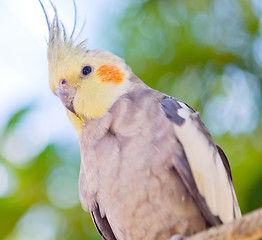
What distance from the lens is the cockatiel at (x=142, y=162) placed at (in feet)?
4.52

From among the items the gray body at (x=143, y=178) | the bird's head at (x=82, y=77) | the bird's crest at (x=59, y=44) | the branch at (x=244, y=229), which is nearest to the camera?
the branch at (x=244, y=229)

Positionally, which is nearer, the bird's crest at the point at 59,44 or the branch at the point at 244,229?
the branch at the point at 244,229

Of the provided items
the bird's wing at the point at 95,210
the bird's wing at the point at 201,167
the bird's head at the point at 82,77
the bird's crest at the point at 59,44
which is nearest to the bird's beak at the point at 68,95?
the bird's head at the point at 82,77

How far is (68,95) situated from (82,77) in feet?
0.30

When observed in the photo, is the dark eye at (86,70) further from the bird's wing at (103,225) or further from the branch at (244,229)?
the branch at (244,229)

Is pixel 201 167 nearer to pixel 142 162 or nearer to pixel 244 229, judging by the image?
pixel 142 162

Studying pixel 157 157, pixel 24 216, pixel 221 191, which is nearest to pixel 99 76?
pixel 157 157

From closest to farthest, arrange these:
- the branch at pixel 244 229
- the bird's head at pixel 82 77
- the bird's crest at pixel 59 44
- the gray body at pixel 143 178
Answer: the branch at pixel 244 229, the gray body at pixel 143 178, the bird's head at pixel 82 77, the bird's crest at pixel 59 44

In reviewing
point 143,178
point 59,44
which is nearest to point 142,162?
point 143,178

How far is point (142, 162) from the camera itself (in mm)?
1376

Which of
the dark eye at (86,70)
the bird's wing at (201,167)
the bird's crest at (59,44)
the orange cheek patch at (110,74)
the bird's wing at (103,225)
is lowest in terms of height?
the bird's wing at (103,225)

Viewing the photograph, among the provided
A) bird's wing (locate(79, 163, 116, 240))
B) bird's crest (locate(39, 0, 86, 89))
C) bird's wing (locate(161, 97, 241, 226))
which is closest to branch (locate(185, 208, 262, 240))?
bird's wing (locate(161, 97, 241, 226))

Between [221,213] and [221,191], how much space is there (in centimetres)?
8

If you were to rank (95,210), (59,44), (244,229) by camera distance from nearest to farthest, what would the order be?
(244,229)
(95,210)
(59,44)
